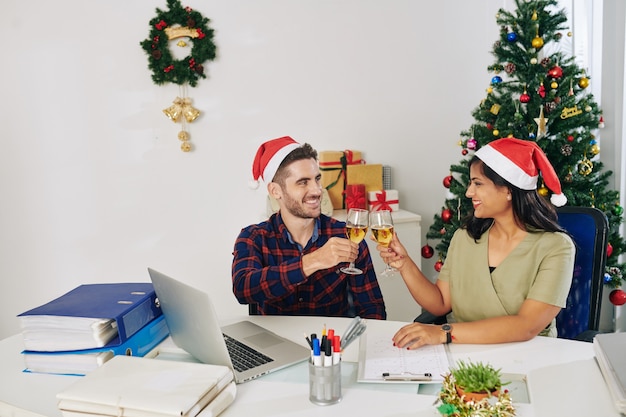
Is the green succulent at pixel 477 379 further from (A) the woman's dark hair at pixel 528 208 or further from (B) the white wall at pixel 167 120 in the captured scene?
(B) the white wall at pixel 167 120

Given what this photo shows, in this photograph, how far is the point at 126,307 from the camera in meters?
1.53

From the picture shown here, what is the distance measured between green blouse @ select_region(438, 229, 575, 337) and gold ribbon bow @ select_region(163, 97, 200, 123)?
1991mm

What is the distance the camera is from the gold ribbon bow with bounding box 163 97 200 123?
3.46m

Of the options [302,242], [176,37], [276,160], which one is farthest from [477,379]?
[176,37]

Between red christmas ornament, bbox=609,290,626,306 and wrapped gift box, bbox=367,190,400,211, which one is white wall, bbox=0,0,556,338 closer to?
wrapped gift box, bbox=367,190,400,211

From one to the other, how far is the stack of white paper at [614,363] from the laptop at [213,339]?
703mm

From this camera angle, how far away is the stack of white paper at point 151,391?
1.17 metres

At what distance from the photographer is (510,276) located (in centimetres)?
187

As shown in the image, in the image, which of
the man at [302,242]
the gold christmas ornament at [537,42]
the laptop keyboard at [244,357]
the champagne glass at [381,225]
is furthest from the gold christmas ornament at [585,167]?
the laptop keyboard at [244,357]

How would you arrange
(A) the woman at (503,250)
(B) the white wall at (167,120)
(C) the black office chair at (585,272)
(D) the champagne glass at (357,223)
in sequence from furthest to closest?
(B) the white wall at (167,120) < (C) the black office chair at (585,272) < (A) the woman at (503,250) < (D) the champagne glass at (357,223)

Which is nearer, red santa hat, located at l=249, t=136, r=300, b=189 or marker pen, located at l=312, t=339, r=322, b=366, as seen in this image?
marker pen, located at l=312, t=339, r=322, b=366

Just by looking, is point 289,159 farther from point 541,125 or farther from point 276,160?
point 541,125

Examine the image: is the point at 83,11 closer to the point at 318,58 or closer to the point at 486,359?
the point at 318,58

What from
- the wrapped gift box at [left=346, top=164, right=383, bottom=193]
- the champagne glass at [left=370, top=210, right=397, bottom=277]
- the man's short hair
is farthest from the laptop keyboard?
the wrapped gift box at [left=346, top=164, right=383, bottom=193]
